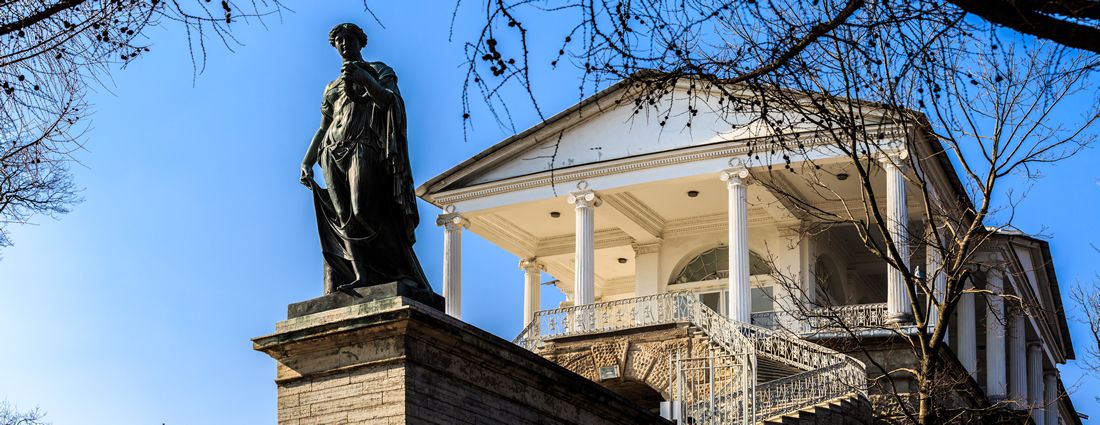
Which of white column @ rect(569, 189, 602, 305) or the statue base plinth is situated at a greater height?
white column @ rect(569, 189, 602, 305)

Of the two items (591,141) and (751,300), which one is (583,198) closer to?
(591,141)

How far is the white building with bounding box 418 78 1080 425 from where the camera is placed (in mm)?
32219

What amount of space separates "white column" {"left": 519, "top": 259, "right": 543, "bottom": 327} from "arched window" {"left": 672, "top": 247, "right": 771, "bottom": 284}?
3.86 meters

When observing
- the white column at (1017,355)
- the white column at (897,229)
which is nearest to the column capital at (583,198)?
the white column at (897,229)

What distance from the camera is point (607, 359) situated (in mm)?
31766

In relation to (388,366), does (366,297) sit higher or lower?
higher

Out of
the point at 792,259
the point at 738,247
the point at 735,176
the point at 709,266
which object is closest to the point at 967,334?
the point at 792,259

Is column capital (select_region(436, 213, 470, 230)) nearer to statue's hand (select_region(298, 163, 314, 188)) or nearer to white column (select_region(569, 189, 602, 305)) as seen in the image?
white column (select_region(569, 189, 602, 305))

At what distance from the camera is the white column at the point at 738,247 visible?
32.9 metres

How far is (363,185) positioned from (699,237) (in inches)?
1055

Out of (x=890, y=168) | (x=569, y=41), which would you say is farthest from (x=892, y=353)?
(x=569, y=41)

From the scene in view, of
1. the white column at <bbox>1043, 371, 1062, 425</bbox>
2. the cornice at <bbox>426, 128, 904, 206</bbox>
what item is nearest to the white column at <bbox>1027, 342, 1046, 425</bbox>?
the white column at <bbox>1043, 371, 1062, 425</bbox>

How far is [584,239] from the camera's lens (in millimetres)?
34594

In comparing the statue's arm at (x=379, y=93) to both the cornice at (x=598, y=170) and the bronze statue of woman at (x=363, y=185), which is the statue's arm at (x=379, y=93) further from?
the cornice at (x=598, y=170)
